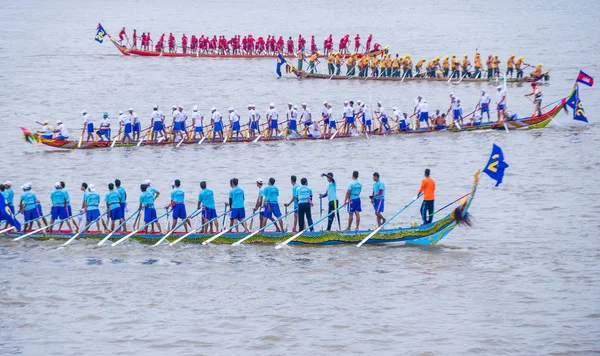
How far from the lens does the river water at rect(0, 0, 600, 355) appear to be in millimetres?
19062

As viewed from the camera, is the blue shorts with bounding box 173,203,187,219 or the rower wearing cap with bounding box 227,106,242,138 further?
the rower wearing cap with bounding box 227,106,242,138

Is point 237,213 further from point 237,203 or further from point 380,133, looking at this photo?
point 380,133

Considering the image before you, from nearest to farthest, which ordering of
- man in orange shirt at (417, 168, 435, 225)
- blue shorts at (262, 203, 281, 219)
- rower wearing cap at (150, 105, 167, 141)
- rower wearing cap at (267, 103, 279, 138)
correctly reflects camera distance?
man in orange shirt at (417, 168, 435, 225) → blue shorts at (262, 203, 281, 219) → rower wearing cap at (150, 105, 167, 141) → rower wearing cap at (267, 103, 279, 138)

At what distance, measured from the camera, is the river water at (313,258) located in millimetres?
19062

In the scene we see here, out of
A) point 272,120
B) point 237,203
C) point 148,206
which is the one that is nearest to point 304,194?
point 237,203

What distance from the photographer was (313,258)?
23375 mm

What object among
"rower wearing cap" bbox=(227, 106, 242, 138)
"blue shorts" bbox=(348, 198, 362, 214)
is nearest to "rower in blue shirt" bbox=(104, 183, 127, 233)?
"blue shorts" bbox=(348, 198, 362, 214)

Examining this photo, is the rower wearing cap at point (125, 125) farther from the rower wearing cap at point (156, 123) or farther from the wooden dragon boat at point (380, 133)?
the rower wearing cap at point (156, 123)

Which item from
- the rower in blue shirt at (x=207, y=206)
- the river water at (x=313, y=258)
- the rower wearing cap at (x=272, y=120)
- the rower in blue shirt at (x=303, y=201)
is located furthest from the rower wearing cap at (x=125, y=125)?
the rower in blue shirt at (x=303, y=201)

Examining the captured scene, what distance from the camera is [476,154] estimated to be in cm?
3612

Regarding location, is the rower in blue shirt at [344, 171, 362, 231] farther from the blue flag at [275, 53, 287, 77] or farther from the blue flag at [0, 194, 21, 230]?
the blue flag at [275, 53, 287, 77]

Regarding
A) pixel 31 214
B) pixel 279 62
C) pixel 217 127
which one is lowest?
pixel 31 214

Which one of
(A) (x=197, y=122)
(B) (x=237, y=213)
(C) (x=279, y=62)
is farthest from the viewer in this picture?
(C) (x=279, y=62)

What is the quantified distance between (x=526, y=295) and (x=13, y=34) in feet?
254
